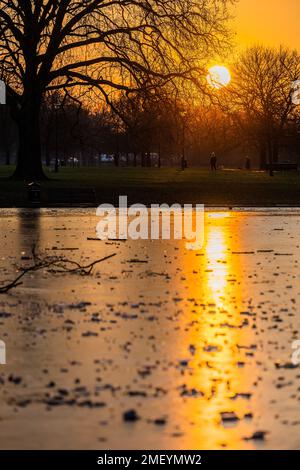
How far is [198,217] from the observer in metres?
34.1

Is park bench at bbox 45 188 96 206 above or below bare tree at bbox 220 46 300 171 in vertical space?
below

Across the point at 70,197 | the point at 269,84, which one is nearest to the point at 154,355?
Answer: the point at 70,197

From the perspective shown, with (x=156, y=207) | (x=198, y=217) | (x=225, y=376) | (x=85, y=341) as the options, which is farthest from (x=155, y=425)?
(x=156, y=207)

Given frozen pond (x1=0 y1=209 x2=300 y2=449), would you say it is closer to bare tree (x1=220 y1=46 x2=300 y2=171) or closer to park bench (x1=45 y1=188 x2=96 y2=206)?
park bench (x1=45 y1=188 x2=96 y2=206)

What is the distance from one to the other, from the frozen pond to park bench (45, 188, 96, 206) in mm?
23238

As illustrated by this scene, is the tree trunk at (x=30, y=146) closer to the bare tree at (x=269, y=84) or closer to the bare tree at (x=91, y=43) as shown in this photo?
the bare tree at (x=91, y=43)

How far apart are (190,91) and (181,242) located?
91.9ft

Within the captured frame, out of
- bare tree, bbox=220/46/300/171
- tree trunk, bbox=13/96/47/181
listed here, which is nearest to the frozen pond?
tree trunk, bbox=13/96/47/181

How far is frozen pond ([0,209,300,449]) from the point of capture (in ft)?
23.9

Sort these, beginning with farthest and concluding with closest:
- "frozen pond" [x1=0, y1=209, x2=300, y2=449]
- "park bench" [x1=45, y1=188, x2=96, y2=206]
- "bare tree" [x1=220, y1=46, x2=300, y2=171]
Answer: "bare tree" [x1=220, y1=46, x2=300, y2=171] → "park bench" [x1=45, y1=188, x2=96, y2=206] → "frozen pond" [x1=0, y1=209, x2=300, y2=449]

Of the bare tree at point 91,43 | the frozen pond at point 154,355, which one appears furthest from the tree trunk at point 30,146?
the frozen pond at point 154,355

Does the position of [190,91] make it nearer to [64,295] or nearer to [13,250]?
[13,250]

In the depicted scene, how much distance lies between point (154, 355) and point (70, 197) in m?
33.2
